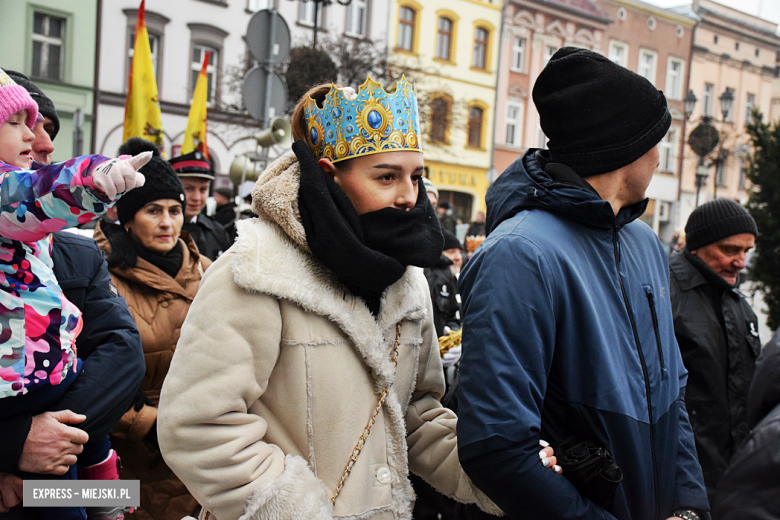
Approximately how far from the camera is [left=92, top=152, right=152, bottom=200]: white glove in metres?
1.52

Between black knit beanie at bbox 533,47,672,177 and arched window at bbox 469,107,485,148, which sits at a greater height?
arched window at bbox 469,107,485,148

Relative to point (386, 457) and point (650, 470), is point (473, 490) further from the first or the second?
point (650, 470)

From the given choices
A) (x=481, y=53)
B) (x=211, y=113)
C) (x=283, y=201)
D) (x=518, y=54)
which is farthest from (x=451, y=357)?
(x=518, y=54)

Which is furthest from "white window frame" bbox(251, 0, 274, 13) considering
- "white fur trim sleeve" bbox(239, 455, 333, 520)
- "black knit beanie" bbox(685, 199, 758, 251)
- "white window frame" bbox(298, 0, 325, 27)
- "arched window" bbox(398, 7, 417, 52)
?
"white fur trim sleeve" bbox(239, 455, 333, 520)

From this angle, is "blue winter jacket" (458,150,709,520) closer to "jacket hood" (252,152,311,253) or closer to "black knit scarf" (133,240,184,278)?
"jacket hood" (252,152,311,253)

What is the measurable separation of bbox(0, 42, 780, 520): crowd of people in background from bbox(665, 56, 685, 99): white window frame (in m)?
33.6

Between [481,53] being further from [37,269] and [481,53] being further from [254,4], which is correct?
[37,269]

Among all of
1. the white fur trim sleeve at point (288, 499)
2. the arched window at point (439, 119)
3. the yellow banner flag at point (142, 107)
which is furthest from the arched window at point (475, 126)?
the white fur trim sleeve at point (288, 499)

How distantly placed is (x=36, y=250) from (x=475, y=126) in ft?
86.2

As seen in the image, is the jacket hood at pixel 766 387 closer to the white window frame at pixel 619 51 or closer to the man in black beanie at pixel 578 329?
the man in black beanie at pixel 578 329

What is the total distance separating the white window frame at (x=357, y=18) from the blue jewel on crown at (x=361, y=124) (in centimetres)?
2257

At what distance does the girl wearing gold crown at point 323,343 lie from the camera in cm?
161

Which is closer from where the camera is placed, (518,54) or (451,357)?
(451,357)

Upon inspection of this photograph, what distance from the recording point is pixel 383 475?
5.97ft
